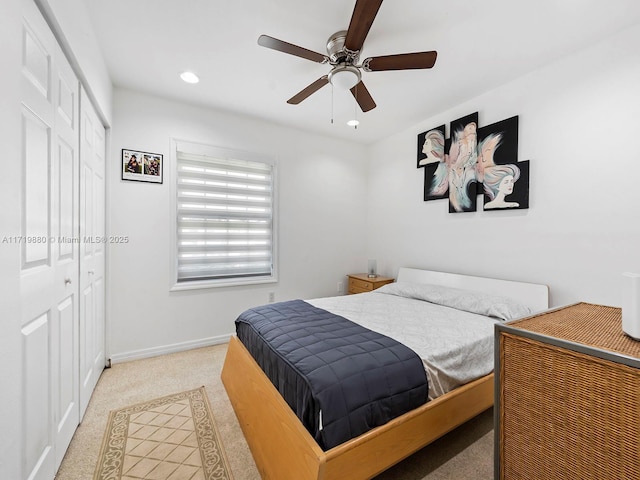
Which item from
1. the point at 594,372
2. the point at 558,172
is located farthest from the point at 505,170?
the point at 594,372

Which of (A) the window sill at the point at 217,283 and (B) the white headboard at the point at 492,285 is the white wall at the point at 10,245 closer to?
(A) the window sill at the point at 217,283

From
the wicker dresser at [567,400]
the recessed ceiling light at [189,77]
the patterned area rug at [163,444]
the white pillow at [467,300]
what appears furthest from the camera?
the recessed ceiling light at [189,77]

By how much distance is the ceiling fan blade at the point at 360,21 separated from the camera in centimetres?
135

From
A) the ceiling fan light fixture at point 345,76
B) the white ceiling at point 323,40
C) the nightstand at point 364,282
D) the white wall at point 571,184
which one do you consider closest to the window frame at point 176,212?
the white ceiling at point 323,40

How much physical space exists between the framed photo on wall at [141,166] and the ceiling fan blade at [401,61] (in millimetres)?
2277

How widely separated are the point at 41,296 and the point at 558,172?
11.3 feet

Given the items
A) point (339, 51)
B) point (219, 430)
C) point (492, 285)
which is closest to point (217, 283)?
point (219, 430)

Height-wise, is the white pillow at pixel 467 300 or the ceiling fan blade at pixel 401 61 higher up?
the ceiling fan blade at pixel 401 61

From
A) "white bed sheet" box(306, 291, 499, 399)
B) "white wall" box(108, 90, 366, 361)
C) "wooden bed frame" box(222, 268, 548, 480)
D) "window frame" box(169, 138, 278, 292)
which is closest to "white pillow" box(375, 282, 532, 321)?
"white bed sheet" box(306, 291, 499, 399)

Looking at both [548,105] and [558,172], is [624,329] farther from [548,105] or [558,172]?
[548,105]

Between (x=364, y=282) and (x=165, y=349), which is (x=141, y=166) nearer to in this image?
(x=165, y=349)

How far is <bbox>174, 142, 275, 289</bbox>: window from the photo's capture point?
3.06 metres

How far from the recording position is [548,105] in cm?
230

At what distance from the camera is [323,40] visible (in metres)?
2.00
